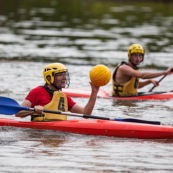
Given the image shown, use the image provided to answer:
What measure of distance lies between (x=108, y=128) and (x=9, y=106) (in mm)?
1669

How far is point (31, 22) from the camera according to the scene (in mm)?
35500

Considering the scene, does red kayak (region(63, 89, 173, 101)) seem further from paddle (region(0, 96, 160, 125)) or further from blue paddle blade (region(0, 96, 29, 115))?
blue paddle blade (region(0, 96, 29, 115))

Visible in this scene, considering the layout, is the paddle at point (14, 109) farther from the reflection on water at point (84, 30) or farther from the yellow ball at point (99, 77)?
the reflection on water at point (84, 30)

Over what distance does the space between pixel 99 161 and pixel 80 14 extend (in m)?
31.3

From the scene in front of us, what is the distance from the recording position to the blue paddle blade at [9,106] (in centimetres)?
1242

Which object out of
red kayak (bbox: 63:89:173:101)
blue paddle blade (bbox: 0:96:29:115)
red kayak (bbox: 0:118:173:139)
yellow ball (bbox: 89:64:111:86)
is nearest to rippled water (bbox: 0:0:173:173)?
red kayak (bbox: 0:118:173:139)

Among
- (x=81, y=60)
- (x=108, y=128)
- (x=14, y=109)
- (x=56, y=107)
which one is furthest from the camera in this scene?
(x=81, y=60)

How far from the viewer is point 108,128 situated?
12367 millimetres

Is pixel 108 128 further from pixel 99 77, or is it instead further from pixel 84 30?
pixel 84 30

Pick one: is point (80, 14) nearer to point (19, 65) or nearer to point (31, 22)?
point (31, 22)

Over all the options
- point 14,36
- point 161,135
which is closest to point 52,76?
point 161,135

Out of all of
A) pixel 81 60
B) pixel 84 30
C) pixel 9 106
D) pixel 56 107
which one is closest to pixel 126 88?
pixel 56 107

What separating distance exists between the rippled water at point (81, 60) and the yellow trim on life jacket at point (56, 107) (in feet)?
0.96

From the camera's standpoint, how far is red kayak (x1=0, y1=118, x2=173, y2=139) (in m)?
12.2
